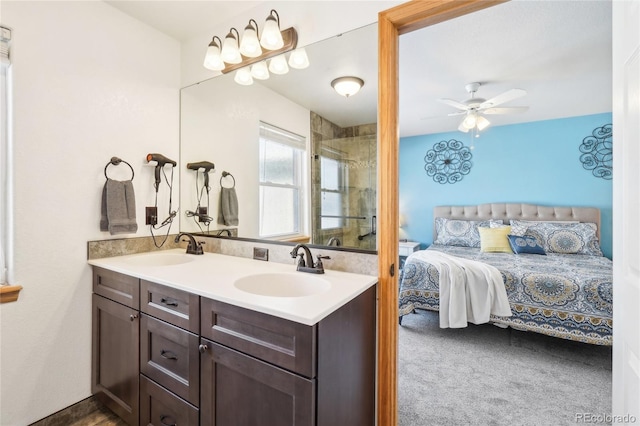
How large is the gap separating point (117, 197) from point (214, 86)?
100 centimetres

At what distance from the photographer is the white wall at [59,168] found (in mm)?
1437

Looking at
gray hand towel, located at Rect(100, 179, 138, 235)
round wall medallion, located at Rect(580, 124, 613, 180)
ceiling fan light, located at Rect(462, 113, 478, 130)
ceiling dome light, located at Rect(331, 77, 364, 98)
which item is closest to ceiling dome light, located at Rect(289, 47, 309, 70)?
ceiling dome light, located at Rect(331, 77, 364, 98)

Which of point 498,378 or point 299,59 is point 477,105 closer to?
point 299,59

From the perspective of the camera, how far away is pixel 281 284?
4.85 ft

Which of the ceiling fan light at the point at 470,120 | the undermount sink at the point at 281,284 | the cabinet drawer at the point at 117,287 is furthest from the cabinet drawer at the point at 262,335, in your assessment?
the ceiling fan light at the point at 470,120

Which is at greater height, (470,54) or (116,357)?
(470,54)

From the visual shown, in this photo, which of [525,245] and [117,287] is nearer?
[117,287]

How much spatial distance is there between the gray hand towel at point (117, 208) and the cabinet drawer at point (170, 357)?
2.19 ft

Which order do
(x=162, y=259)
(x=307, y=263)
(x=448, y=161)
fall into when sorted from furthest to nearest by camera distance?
(x=448, y=161)
(x=162, y=259)
(x=307, y=263)

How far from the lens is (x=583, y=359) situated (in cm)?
230

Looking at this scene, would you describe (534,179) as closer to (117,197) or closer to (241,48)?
(241,48)

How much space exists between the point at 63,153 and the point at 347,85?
5.34 ft

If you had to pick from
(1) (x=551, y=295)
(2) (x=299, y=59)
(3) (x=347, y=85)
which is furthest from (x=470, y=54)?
(1) (x=551, y=295)

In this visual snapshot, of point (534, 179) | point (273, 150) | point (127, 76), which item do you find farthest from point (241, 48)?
point (534, 179)
